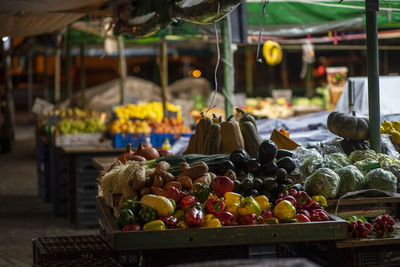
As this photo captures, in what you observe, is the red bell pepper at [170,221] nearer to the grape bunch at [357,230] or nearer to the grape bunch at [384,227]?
the grape bunch at [357,230]

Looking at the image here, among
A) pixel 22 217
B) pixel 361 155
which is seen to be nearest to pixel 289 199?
pixel 361 155

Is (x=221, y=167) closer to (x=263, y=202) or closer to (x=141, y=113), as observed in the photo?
(x=263, y=202)

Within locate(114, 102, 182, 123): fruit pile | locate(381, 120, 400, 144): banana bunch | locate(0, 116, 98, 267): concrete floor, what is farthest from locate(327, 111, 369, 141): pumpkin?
locate(114, 102, 182, 123): fruit pile

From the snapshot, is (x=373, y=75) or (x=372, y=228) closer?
(x=372, y=228)

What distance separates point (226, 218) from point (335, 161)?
1648mm

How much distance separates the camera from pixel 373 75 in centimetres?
613

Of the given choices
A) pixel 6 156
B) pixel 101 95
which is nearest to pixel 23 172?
pixel 6 156

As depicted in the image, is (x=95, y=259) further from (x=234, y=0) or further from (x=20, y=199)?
(x=20, y=199)

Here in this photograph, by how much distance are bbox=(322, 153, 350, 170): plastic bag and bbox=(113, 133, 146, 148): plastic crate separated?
3.95 meters

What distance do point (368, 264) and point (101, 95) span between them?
1545cm

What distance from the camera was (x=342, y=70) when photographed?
12.7 m

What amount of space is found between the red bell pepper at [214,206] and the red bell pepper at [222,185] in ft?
0.84

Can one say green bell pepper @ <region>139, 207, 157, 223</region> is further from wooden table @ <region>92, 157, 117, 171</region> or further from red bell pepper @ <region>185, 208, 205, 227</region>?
wooden table @ <region>92, 157, 117, 171</region>

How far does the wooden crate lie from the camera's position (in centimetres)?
435
